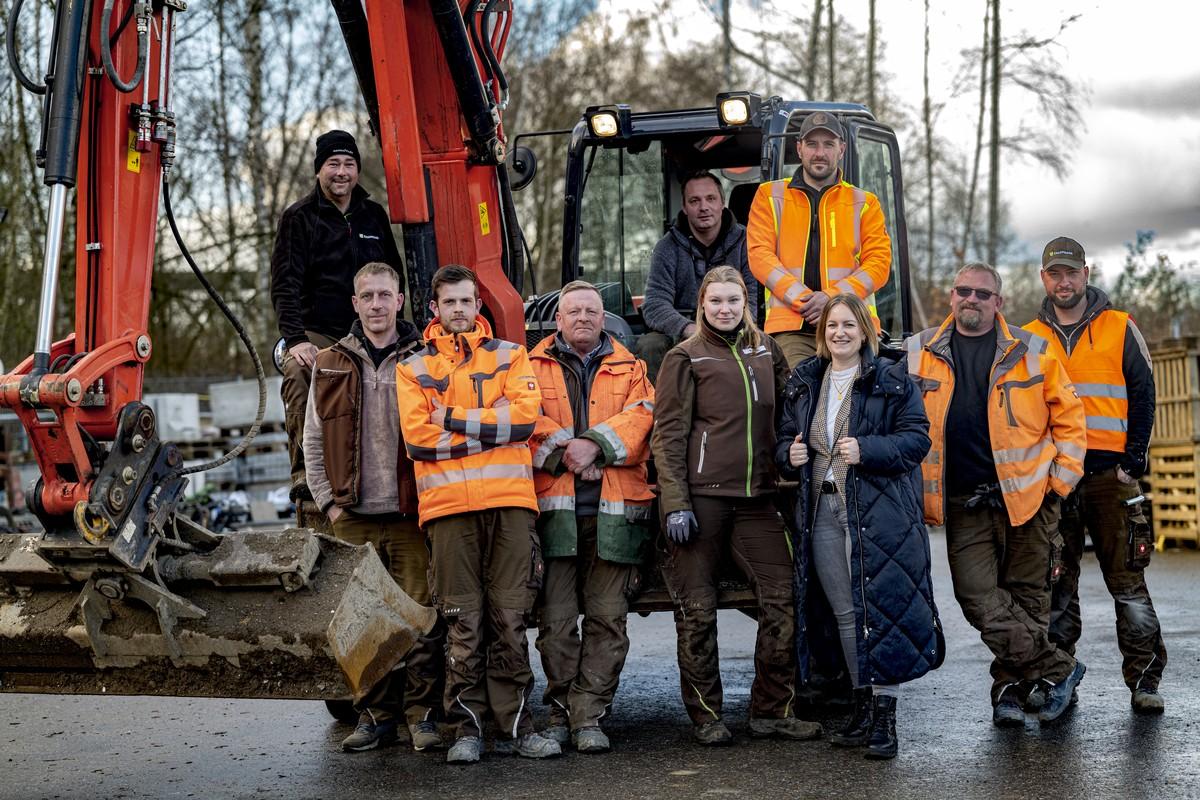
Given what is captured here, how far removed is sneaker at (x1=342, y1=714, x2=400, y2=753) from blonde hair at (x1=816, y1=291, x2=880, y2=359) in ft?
8.41

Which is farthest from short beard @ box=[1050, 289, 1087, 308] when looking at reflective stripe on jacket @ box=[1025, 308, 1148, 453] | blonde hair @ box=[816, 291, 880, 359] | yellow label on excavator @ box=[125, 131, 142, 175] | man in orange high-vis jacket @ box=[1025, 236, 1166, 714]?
yellow label on excavator @ box=[125, 131, 142, 175]

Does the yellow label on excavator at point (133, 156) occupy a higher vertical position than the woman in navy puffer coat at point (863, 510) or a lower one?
higher

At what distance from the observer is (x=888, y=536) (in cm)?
580

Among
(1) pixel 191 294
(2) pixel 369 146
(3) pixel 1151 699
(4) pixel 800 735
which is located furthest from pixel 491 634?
(2) pixel 369 146

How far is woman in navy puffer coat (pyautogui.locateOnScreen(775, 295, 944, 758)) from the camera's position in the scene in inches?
227

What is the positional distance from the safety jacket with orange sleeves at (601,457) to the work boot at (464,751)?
0.86m

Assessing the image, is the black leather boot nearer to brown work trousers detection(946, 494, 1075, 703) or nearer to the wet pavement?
the wet pavement

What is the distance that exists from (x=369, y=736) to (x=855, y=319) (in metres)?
2.83

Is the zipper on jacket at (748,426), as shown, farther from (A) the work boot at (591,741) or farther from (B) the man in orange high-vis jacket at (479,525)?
(A) the work boot at (591,741)

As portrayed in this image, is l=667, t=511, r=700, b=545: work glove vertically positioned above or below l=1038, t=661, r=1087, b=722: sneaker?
above

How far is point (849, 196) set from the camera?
693 cm

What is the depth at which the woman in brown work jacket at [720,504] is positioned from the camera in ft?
20.0

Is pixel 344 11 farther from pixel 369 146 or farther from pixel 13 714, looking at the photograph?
pixel 369 146

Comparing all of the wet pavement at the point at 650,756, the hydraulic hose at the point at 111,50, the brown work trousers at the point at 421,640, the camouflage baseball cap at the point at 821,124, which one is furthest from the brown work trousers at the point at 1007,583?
the hydraulic hose at the point at 111,50
